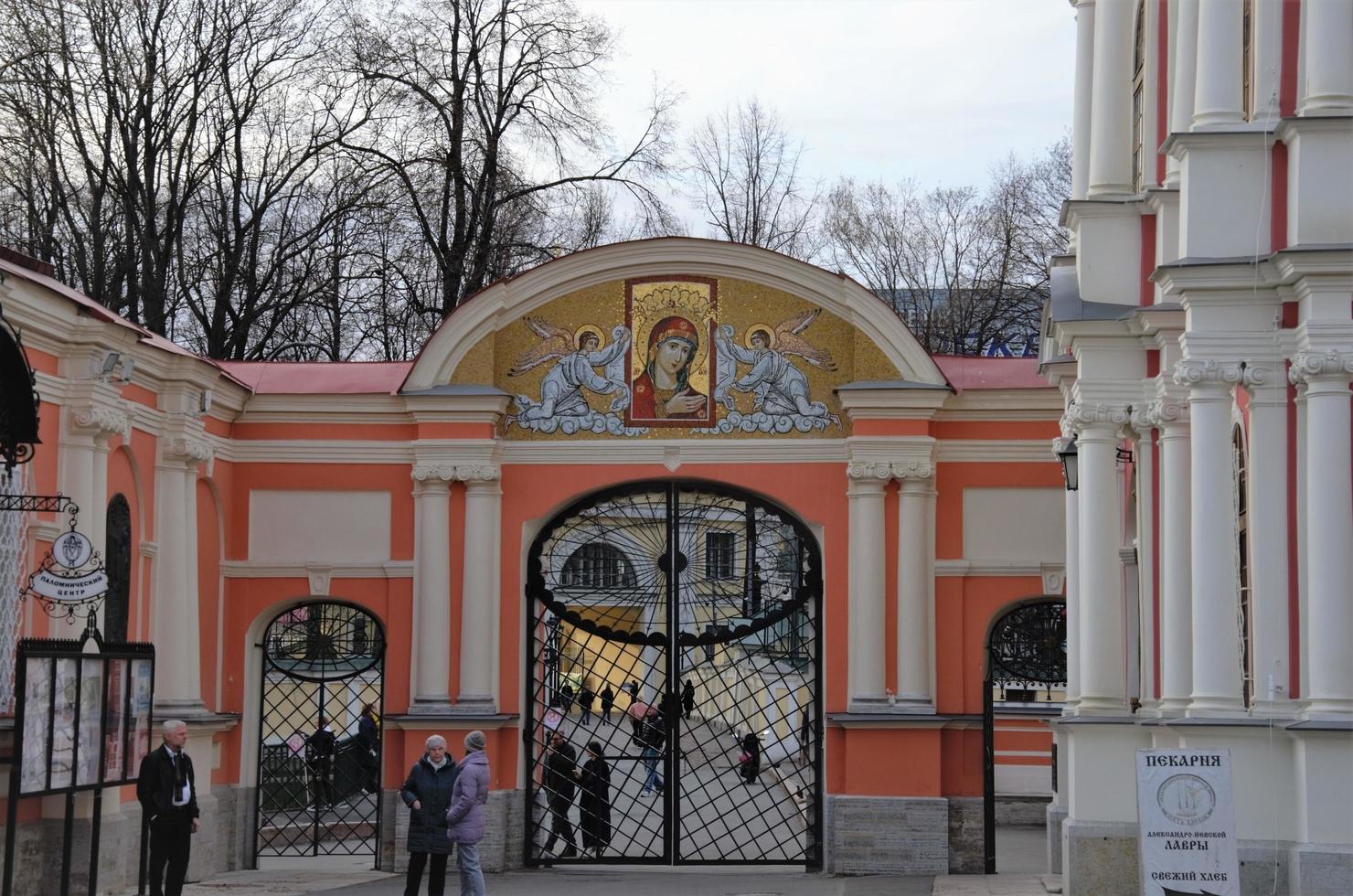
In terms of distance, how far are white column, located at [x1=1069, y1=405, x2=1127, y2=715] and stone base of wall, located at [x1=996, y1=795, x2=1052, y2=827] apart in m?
9.97

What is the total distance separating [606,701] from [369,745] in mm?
3165

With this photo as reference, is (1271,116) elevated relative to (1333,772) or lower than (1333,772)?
elevated

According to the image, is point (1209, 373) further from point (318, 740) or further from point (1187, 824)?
point (318, 740)

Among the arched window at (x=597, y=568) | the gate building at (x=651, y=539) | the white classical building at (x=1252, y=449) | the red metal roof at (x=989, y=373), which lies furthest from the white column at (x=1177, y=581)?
the arched window at (x=597, y=568)

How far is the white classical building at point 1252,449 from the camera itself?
11.3 meters

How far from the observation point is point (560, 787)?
18469mm

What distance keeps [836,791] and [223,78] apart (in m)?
13.6

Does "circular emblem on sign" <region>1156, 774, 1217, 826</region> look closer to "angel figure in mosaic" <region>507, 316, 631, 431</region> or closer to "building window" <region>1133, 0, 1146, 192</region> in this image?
"building window" <region>1133, 0, 1146, 192</region>

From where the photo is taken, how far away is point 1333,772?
11234mm

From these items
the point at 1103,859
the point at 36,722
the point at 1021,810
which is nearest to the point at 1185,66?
the point at 1103,859

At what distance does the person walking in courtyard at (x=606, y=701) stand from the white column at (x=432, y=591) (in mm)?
1469

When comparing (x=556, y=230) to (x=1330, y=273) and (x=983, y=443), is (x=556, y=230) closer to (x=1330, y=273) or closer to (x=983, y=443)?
(x=983, y=443)

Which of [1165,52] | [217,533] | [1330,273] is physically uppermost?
[1165,52]

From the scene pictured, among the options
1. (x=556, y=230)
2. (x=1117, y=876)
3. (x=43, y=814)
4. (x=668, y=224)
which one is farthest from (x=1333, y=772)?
(x=556, y=230)
